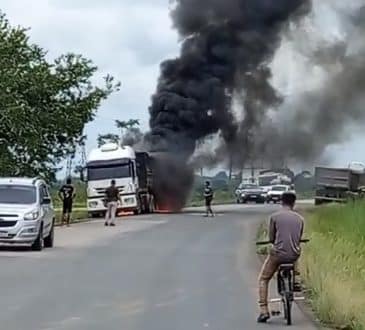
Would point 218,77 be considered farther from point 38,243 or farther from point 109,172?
point 38,243

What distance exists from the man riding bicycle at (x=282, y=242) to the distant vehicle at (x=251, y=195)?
6333 centimetres

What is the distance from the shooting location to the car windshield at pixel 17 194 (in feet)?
84.0

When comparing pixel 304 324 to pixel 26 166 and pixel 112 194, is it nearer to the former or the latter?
pixel 112 194

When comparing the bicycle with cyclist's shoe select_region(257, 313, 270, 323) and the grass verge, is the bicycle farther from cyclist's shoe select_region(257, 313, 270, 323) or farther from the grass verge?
the grass verge

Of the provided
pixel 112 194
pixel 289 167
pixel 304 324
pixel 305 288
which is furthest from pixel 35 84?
pixel 304 324

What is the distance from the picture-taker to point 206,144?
59.4m

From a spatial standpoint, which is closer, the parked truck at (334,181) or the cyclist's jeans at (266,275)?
the cyclist's jeans at (266,275)

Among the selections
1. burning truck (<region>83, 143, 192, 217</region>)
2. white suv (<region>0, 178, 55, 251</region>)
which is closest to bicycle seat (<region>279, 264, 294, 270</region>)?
white suv (<region>0, 178, 55, 251</region>)

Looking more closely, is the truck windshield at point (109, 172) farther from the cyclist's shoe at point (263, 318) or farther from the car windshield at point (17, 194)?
the cyclist's shoe at point (263, 318)

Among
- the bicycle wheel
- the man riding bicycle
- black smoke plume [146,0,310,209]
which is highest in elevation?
black smoke plume [146,0,310,209]

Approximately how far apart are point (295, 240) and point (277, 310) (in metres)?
1.65

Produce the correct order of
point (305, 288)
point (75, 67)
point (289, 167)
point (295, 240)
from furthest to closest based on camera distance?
point (289, 167) → point (75, 67) → point (305, 288) → point (295, 240)

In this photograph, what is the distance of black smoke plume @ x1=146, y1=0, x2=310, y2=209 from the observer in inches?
2261

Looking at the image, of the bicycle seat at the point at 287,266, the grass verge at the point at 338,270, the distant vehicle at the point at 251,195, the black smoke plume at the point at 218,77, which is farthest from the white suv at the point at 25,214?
the distant vehicle at the point at 251,195
